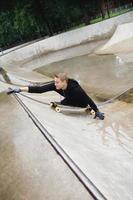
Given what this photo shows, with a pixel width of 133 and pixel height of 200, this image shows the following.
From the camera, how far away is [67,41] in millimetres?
30188

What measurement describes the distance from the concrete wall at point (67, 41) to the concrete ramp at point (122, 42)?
5292 mm

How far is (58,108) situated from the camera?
8.60m

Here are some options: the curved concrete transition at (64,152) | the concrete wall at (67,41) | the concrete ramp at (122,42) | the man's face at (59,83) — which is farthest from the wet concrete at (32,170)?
the concrete wall at (67,41)

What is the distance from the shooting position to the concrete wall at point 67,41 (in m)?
28.7

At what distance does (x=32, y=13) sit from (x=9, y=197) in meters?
32.7

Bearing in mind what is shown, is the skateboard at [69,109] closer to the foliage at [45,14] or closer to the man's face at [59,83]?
the man's face at [59,83]

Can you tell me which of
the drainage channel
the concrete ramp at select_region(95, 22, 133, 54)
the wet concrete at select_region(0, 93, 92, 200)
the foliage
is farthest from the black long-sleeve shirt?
the foliage

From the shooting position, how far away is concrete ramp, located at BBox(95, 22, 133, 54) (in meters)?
20.8

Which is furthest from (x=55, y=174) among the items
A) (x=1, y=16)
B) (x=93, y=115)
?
(x=1, y=16)

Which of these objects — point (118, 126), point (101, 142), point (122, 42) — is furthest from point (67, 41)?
point (101, 142)

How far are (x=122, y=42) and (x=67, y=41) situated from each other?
30.4 feet

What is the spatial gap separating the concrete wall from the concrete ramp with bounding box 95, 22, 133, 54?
529 centimetres

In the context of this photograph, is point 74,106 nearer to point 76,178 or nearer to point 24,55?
point 76,178

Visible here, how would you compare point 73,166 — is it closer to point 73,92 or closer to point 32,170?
point 32,170
